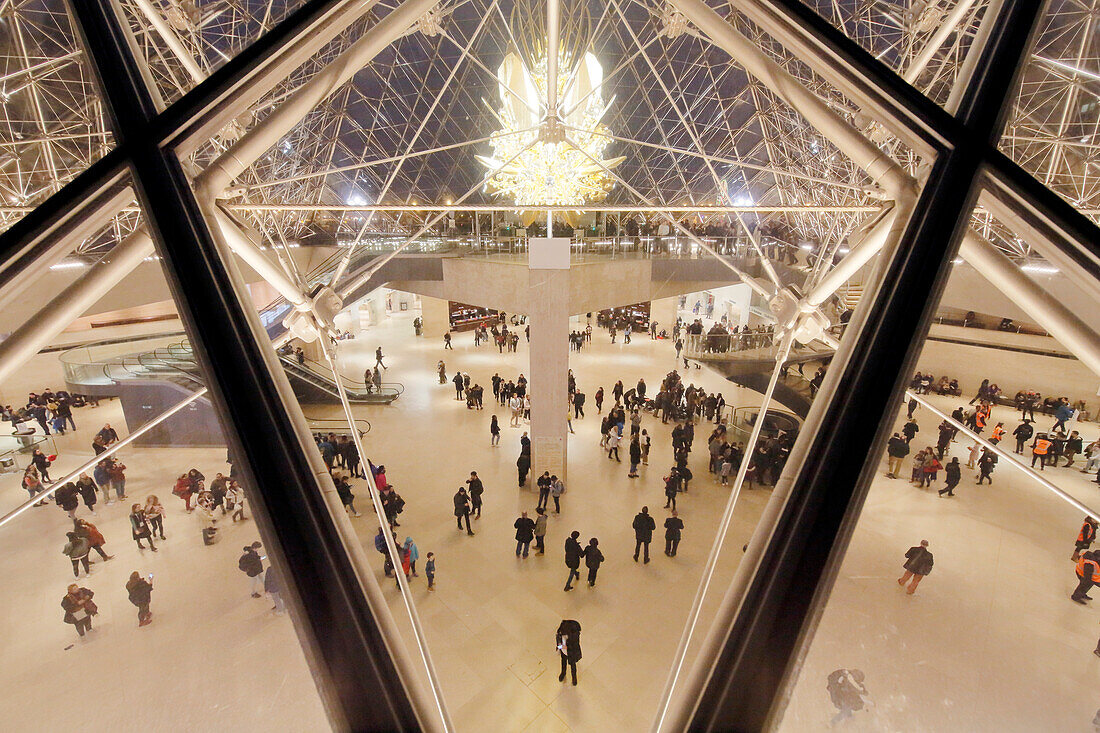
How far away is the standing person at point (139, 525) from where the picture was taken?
10.5ft

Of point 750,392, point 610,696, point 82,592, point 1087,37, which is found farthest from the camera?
point 750,392

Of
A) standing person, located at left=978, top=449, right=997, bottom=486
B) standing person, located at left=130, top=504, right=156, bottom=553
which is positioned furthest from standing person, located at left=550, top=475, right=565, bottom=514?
standing person, located at left=130, top=504, right=156, bottom=553

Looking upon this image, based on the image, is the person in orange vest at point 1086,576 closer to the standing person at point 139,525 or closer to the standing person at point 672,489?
the standing person at point 672,489

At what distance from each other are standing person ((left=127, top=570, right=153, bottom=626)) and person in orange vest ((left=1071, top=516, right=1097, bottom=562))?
5736 millimetres

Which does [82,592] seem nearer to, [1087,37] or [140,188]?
Result: [140,188]

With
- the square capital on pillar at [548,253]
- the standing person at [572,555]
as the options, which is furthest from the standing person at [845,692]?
the square capital on pillar at [548,253]

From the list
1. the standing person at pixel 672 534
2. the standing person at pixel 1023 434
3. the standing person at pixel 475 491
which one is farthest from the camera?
the standing person at pixel 475 491

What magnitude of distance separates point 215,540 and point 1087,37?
16.5 feet

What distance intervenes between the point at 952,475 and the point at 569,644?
4.05 m

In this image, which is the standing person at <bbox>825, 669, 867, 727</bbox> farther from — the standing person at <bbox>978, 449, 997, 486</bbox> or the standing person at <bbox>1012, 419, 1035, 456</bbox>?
the standing person at <bbox>978, 449, 997, 486</bbox>

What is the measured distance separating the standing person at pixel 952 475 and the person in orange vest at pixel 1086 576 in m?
0.91

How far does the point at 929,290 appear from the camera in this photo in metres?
1.08

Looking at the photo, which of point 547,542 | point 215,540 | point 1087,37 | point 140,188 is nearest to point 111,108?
point 140,188

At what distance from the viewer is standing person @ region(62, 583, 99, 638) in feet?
9.59
